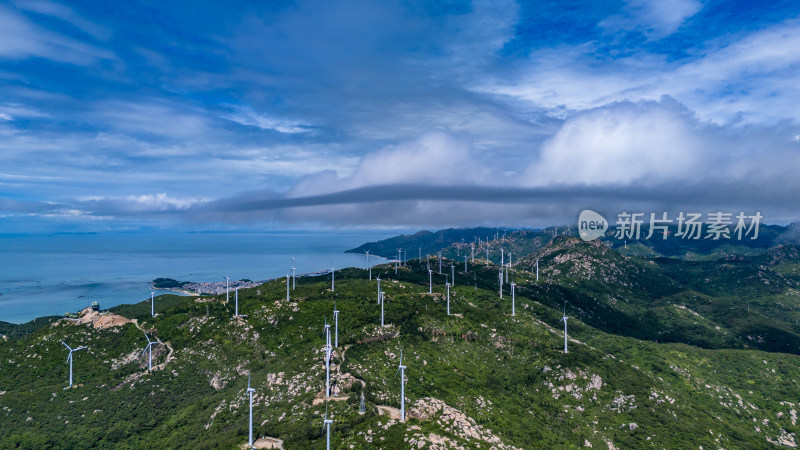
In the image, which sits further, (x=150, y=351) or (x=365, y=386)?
(x=150, y=351)

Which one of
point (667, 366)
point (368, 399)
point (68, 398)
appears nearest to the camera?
point (368, 399)

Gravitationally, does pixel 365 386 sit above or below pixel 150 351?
above

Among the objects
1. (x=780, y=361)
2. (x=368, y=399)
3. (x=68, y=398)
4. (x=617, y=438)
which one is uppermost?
(x=368, y=399)

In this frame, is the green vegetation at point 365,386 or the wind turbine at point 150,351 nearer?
the green vegetation at point 365,386

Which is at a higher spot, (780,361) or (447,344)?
(447,344)

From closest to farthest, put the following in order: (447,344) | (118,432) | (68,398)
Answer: (118,432)
(68,398)
(447,344)

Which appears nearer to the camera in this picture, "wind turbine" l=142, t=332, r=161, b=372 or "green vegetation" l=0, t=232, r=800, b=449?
"green vegetation" l=0, t=232, r=800, b=449

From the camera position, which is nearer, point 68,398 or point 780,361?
point 68,398

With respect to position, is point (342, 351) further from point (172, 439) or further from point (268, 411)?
point (172, 439)

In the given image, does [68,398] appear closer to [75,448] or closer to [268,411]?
[75,448]

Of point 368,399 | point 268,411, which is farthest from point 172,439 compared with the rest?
point 368,399
